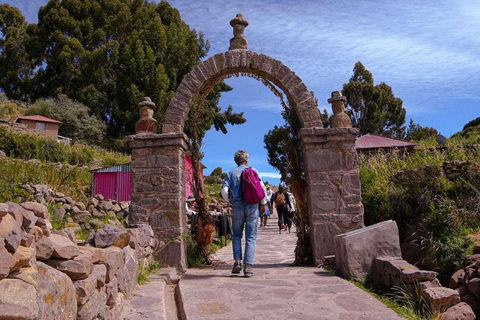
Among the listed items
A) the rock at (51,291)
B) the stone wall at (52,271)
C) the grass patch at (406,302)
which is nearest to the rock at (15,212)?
the stone wall at (52,271)

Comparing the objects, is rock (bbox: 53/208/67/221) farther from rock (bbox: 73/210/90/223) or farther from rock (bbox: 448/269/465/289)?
rock (bbox: 448/269/465/289)

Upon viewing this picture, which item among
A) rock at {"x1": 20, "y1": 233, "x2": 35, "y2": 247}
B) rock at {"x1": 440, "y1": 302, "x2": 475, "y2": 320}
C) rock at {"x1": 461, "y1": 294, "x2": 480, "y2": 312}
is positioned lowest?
rock at {"x1": 461, "y1": 294, "x2": 480, "y2": 312}

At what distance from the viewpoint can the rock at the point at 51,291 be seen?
1.90 metres

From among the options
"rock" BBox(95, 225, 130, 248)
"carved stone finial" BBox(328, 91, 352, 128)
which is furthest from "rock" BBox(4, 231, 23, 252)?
"carved stone finial" BBox(328, 91, 352, 128)

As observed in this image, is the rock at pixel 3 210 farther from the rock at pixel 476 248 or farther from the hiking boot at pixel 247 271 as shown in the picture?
the rock at pixel 476 248

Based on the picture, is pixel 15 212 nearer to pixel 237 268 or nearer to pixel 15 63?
pixel 237 268

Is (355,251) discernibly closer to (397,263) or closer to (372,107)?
(397,263)

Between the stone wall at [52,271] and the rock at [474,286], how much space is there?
3.82m

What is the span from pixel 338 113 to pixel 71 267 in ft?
16.4

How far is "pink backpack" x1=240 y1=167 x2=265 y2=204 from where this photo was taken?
5281 millimetres

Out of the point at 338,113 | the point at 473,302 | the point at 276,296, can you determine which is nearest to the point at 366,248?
the point at 473,302

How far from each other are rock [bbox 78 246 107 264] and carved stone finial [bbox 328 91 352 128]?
14.0 feet

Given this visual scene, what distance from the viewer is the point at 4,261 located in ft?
5.63

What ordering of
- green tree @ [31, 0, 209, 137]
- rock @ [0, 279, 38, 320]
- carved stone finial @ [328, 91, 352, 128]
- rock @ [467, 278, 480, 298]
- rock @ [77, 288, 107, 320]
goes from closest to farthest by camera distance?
rock @ [0, 279, 38, 320]
rock @ [77, 288, 107, 320]
rock @ [467, 278, 480, 298]
carved stone finial @ [328, 91, 352, 128]
green tree @ [31, 0, 209, 137]
